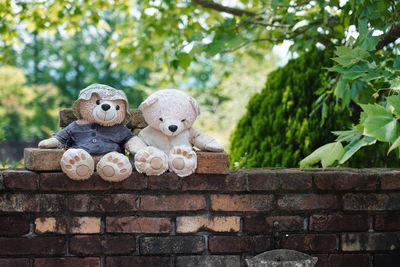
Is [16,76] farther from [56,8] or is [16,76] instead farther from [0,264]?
[0,264]

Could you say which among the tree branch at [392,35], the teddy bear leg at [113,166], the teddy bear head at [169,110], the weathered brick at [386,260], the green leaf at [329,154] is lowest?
the weathered brick at [386,260]

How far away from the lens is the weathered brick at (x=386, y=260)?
10.2 ft

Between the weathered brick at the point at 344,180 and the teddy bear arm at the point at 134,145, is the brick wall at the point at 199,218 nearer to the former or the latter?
→ the weathered brick at the point at 344,180

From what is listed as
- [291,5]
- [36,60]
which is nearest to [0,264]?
[291,5]

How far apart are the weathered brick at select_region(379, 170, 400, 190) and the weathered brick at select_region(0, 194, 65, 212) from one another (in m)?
1.44

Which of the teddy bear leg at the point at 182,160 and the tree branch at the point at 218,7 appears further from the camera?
the tree branch at the point at 218,7

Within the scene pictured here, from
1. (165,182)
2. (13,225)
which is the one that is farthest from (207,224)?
(13,225)

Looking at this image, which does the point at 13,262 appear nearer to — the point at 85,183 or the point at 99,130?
the point at 85,183

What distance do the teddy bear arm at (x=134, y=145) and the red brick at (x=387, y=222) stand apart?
44.3 inches

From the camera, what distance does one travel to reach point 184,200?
2.94 m

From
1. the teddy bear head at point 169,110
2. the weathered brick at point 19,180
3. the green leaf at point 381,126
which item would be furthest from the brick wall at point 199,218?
the green leaf at point 381,126

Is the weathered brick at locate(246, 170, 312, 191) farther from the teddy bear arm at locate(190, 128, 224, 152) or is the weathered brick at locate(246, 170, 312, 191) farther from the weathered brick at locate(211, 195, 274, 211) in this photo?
the teddy bear arm at locate(190, 128, 224, 152)

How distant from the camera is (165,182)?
9.57 feet

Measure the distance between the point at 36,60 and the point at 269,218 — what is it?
2161cm
